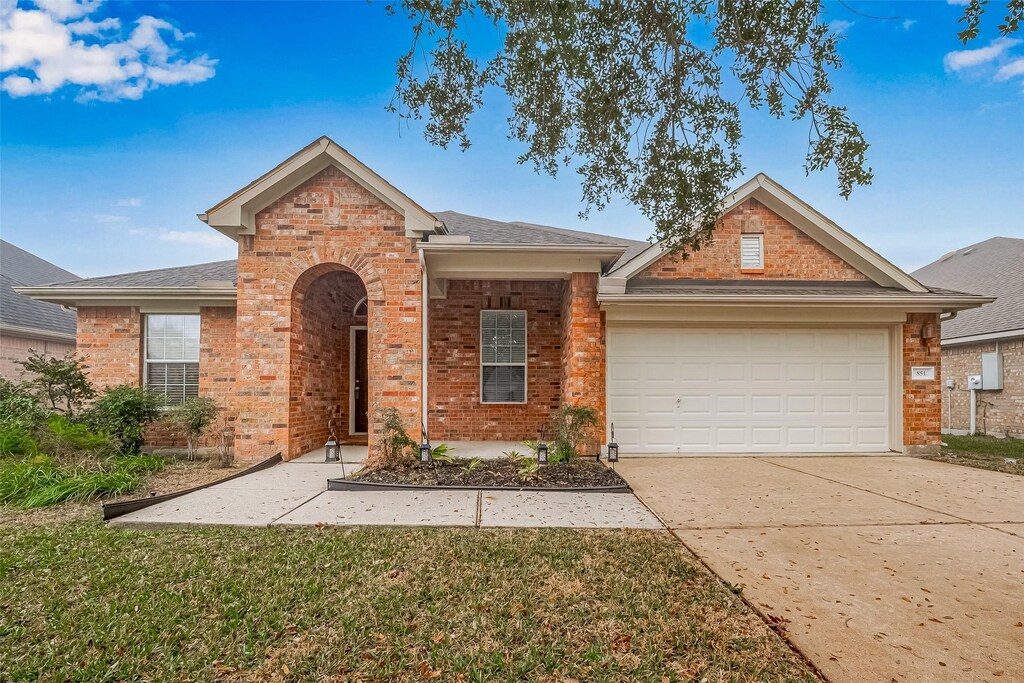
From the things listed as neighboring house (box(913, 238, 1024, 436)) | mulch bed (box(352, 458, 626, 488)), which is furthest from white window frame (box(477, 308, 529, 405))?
neighboring house (box(913, 238, 1024, 436))

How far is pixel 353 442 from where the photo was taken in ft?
33.3

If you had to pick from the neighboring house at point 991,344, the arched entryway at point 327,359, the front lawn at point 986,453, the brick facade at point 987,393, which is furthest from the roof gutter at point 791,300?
the brick facade at point 987,393

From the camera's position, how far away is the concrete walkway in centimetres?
497

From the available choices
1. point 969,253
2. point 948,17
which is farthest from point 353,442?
point 969,253

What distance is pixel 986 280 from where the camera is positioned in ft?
51.5

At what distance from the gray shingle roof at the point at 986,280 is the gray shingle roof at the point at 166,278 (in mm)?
18636

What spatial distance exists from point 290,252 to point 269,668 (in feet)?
22.5

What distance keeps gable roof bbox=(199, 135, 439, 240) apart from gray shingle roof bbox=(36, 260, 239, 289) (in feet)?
3.78

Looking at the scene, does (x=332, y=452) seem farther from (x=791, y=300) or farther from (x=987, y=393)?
(x=987, y=393)

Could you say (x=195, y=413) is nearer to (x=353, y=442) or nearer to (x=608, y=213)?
(x=353, y=442)

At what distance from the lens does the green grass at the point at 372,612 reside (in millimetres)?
2504

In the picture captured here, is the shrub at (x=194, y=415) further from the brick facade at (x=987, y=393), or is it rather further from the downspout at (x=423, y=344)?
the brick facade at (x=987, y=393)

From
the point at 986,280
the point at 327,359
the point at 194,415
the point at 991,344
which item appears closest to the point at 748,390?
the point at 327,359

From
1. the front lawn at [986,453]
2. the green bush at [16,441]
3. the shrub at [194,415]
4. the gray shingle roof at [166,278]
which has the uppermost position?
the gray shingle roof at [166,278]
